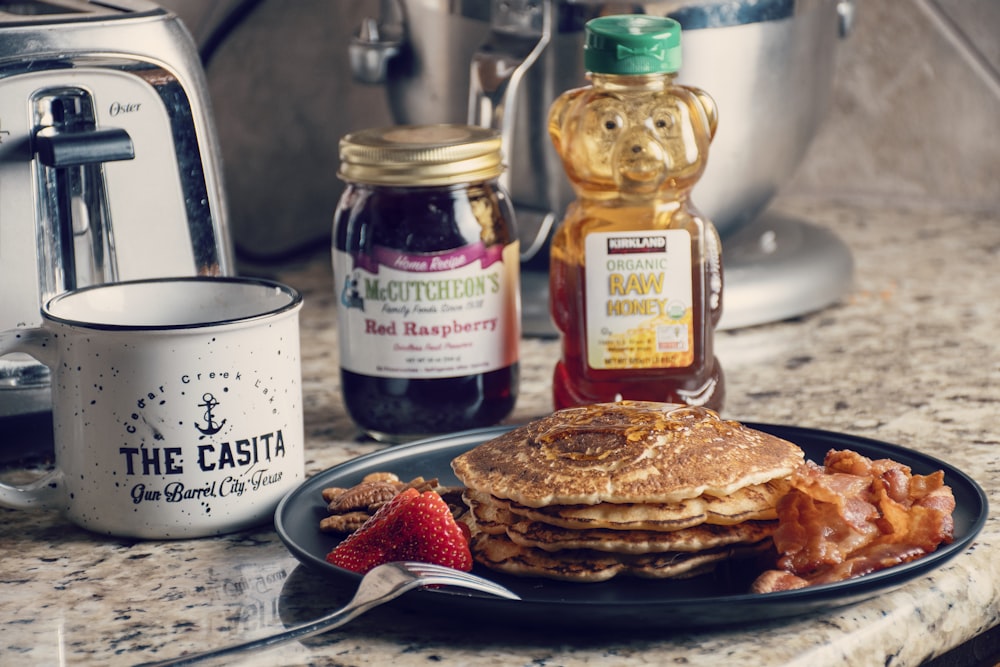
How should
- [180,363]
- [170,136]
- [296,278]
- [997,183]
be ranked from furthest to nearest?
[997,183]
[296,278]
[170,136]
[180,363]

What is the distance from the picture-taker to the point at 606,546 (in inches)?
25.5

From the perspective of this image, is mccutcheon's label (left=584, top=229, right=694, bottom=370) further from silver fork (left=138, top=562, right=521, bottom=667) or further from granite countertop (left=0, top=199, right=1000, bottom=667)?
silver fork (left=138, top=562, right=521, bottom=667)

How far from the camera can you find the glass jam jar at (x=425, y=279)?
886 millimetres

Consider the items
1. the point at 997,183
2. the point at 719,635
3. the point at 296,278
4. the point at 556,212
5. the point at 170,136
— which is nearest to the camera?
the point at 719,635

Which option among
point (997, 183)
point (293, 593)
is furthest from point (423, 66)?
point (997, 183)

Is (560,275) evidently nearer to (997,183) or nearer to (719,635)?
(719,635)

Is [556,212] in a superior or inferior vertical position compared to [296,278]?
superior

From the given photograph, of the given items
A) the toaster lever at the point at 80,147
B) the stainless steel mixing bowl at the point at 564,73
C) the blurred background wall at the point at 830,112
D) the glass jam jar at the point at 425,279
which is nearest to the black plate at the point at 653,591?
the glass jam jar at the point at 425,279

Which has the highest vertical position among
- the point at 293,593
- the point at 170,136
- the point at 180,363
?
the point at 170,136

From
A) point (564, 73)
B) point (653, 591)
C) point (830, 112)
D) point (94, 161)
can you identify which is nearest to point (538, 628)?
point (653, 591)

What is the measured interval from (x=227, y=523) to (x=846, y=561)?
340 mm

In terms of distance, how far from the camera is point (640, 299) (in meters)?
0.90

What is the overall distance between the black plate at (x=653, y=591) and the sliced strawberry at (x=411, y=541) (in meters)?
0.02

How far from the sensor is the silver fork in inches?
23.3
